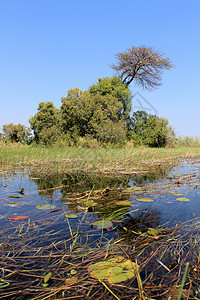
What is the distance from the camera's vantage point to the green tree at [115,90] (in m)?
13.4

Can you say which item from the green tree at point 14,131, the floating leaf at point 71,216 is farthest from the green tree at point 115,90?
the floating leaf at point 71,216

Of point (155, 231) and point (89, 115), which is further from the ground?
point (89, 115)

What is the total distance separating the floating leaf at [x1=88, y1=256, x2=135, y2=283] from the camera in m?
1.00

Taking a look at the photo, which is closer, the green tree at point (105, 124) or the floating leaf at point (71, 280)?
the floating leaf at point (71, 280)

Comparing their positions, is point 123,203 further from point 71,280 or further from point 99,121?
point 99,121

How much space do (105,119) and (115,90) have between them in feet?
8.99

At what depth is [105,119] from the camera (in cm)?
1172

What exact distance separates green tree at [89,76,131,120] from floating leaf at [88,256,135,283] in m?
12.3

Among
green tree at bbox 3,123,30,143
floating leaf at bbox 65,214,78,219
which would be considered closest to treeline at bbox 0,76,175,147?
green tree at bbox 3,123,30,143

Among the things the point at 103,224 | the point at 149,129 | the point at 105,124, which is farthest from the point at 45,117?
the point at 103,224

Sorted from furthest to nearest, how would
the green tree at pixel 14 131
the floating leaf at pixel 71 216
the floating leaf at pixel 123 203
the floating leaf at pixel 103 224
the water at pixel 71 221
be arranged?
1. the green tree at pixel 14 131
2. the floating leaf at pixel 123 203
3. the floating leaf at pixel 71 216
4. the floating leaf at pixel 103 224
5. the water at pixel 71 221

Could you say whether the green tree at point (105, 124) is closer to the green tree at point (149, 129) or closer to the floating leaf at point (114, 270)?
the green tree at point (149, 129)

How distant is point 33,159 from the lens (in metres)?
5.82

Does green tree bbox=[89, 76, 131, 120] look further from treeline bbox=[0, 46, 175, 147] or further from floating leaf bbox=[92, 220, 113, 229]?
floating leaf bbox=[92, 220, 113, 229]
